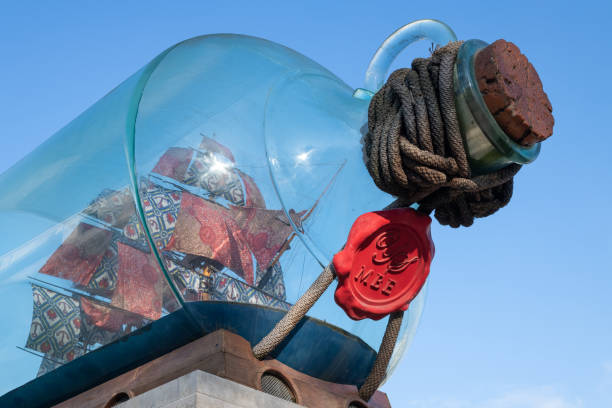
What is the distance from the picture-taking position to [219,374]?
8.01 feet

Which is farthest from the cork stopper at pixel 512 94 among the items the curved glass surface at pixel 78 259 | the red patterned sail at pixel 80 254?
the red patterned sail at pixel 80 254

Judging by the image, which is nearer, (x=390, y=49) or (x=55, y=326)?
(x=55, y=326)

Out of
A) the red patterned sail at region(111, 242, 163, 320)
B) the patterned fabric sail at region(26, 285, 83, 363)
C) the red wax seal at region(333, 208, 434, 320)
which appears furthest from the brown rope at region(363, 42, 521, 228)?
the patterned fabric sail at region(26, 285, 83, 363)

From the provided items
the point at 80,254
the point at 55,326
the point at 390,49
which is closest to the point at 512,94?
the point at 390,49

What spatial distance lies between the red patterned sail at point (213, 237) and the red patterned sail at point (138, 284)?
3.7 inches

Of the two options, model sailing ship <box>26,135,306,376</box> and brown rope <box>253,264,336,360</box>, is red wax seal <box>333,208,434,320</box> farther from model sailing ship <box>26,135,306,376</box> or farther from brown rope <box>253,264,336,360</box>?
model sailing ship <box>26,135,306,376</box>

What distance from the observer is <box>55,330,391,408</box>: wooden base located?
8.23ft

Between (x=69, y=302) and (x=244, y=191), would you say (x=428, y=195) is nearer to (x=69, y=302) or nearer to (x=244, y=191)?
(x=244, y=191)

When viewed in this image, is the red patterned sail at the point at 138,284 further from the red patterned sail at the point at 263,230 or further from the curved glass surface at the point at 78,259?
the red patterned sail at the point at 263,230

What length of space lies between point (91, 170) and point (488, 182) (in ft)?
4.42

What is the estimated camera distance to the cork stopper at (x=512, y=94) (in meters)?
2.46

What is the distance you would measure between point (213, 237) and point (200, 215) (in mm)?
92

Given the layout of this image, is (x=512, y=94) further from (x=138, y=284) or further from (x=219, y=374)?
(x=138, y=284)

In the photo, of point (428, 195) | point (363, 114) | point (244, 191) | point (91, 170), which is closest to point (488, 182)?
point (428, 195)
